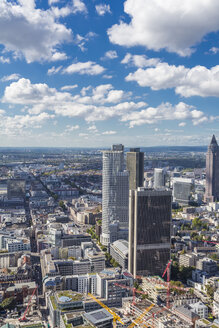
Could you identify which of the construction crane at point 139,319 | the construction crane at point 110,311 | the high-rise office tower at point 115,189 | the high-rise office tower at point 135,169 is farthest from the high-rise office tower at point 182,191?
the construction crane at point 139,319

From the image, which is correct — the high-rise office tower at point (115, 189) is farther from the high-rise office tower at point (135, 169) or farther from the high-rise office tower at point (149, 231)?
the high-rise office tower at point (149, 231)

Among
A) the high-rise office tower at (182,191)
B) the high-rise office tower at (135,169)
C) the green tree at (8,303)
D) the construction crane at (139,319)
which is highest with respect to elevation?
the high-rise office tower at (135,169)

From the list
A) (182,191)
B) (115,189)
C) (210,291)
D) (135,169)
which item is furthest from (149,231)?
(182,191)

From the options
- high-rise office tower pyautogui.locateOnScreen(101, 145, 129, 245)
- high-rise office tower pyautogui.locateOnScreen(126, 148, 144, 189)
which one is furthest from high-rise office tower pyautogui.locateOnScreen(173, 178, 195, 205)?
high-rise office tower pyautogui.locateOnScreen(101, 145, 129, 245)

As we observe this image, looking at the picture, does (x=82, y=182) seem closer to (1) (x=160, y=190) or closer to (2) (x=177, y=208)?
(2) (x=177, y=208)

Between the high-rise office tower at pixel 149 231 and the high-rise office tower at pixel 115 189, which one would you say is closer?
the high-rise office tower at pixel 149 231

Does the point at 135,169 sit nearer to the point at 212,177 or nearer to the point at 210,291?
the point at 212,177

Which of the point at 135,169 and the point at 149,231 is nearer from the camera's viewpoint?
the point at 149,231

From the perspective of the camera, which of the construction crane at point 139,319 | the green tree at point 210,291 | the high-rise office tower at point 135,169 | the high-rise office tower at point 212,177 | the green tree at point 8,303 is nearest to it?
the construction crane at point 139,319

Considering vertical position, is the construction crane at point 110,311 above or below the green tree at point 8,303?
above

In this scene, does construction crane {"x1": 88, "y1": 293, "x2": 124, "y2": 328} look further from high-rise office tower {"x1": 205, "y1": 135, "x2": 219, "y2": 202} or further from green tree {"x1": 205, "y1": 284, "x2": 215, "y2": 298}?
high-rise office tower {"x1": 205, "y1": 135, "x2": 219, "y2": 202}
